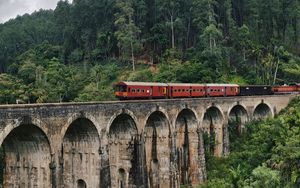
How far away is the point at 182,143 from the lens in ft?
128

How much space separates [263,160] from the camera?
34031 mm

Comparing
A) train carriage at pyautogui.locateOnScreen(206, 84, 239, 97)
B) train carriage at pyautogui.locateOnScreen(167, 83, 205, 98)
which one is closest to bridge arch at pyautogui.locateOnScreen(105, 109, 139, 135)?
train carriage at pyautogui.locateOnScreen(167, 83, 205, 98)

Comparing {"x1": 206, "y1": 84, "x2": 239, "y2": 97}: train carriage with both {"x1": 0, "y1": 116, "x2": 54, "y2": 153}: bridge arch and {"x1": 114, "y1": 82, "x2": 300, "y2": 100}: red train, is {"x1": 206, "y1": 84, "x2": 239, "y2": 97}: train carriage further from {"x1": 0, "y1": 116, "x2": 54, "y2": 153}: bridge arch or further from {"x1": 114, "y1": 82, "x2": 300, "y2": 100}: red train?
{"x1": 0, "y1": 116, "x2": 54, "y2": 153}: bridge arch

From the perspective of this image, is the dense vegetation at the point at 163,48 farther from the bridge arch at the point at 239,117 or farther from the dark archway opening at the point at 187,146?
the dark archway opening at the point at 187,146

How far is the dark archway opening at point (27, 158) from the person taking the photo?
22406mm

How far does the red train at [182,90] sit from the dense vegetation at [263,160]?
5.15 m

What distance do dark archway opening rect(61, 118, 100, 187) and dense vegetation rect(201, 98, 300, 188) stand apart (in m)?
9.40

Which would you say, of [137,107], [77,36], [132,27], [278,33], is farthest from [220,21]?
[137,107]

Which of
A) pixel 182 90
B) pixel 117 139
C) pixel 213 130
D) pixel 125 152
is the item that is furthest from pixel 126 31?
pixel 125 152

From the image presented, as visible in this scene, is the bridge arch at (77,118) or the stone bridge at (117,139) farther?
the bridge arch at (77,118)

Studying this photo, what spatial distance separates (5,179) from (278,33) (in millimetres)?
64223

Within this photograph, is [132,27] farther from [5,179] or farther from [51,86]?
[5,179]

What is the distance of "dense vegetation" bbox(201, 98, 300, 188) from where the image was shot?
2559 cm

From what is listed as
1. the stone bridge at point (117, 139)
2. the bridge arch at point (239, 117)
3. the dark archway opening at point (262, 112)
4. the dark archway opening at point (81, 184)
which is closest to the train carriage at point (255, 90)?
the dark archway opening at point (262, 112)
